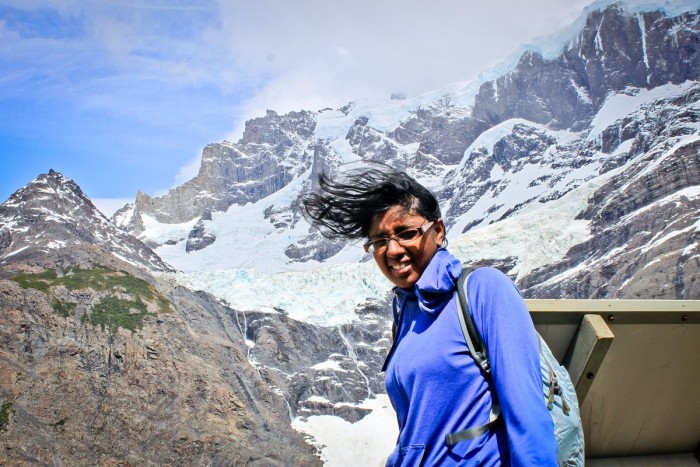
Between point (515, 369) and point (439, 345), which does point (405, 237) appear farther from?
point (515, 369)

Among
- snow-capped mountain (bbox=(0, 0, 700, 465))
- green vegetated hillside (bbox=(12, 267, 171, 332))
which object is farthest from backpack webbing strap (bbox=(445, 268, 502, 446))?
green vegetated hillside (bbox=(12, 267, 171, 332))

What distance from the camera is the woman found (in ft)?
7.21

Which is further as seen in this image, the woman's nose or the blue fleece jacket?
the woman's nose

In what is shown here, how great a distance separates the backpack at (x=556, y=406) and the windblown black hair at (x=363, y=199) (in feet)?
1.92

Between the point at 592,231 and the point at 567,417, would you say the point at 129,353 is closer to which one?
Result: the point at 592,231

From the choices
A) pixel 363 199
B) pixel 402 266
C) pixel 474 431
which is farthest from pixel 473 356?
pixel 363 199

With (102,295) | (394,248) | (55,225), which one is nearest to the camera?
(394,248)

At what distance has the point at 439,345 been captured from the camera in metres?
2.39

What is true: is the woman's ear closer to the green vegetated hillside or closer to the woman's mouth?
the woman's mouth

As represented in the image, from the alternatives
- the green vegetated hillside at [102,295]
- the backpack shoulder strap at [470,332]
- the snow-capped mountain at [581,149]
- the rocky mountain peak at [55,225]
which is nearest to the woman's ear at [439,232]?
the backpack shoulder strap at [470,332]

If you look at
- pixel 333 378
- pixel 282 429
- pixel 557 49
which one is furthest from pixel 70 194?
pixel 557 49

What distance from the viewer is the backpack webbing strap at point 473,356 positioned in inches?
90.2

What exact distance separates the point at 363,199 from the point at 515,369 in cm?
97

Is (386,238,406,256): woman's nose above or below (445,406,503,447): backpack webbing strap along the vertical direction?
above
